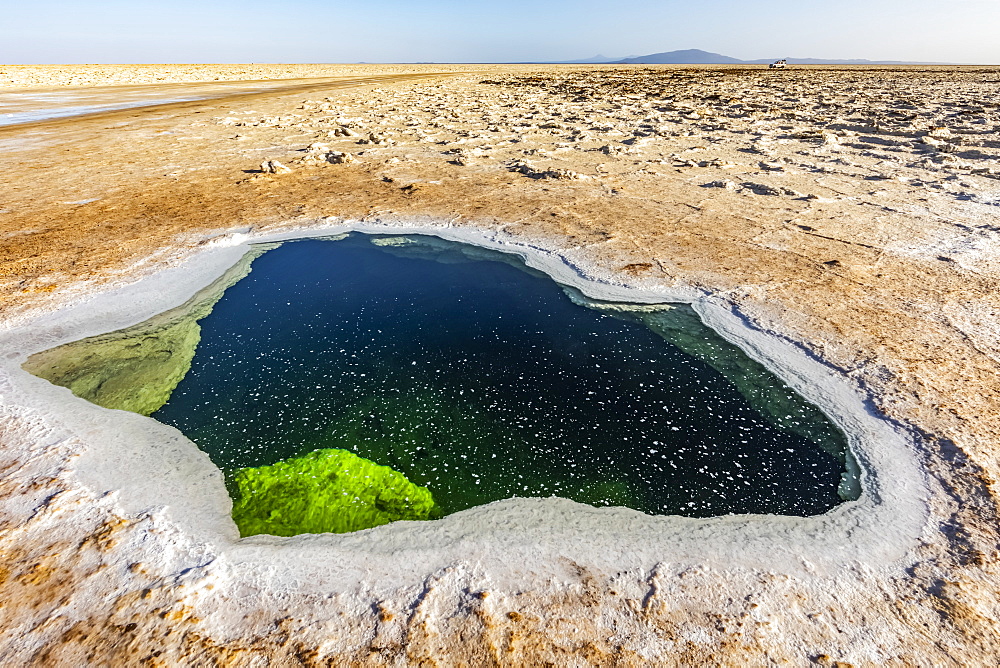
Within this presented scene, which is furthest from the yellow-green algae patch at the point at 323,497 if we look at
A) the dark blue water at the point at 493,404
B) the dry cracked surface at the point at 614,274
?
the dry cracked surface at the point at 614,274

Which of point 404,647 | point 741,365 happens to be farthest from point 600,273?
point 404,647

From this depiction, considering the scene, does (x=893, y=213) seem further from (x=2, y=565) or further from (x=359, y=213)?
(x=2, y=565)

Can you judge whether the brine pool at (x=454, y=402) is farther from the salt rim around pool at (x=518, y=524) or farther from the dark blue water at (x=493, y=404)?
the salt rim around pool at (x=518, y=524)

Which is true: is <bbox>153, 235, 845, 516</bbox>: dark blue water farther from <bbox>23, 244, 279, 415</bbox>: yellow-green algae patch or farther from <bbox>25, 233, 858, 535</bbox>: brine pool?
<bbox>23, 244, 279, 415</bbox>: yellow-green algae patch

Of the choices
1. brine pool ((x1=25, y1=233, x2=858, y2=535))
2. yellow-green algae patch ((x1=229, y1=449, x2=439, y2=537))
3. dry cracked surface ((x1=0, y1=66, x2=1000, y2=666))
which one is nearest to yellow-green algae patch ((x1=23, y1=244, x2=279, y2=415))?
brine pool ((x1=25, y1=233, x2=858, y2=535))

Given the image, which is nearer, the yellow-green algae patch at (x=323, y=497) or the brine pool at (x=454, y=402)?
the yellow-green algae patch at (x=323, y=497)

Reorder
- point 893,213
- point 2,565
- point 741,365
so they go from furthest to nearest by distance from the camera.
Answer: point 893,213
point 741,365
point 2,565

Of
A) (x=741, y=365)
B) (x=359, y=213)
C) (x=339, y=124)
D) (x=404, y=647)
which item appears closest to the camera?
(x=404, y=647)
